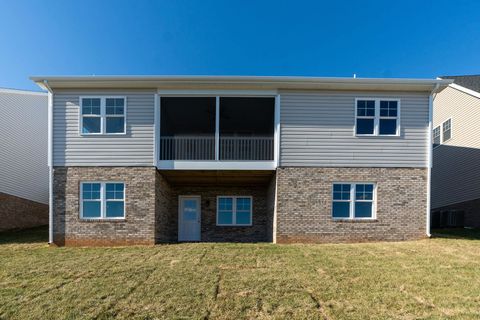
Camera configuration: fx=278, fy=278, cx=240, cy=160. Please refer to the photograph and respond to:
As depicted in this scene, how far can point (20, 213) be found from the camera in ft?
47.2

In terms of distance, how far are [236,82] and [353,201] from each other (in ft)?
19.4

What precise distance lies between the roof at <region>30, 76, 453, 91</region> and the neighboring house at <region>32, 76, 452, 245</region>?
0.04m

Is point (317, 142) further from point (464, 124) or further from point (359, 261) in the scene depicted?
point (464, 124)

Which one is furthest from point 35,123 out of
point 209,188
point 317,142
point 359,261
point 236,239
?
point 359,261

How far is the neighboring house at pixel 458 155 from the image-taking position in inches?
534

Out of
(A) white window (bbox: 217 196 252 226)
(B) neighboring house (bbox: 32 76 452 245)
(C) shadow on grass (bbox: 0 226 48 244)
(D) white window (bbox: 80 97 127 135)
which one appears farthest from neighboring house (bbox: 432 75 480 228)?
(C) shadow on grass (bbox: 0 226 48 244)

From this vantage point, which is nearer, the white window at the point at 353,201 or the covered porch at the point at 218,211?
the white window at the point at 353,201

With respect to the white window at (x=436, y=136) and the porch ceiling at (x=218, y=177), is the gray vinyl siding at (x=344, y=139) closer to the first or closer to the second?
the porch ceiling at (x=218, y=177)

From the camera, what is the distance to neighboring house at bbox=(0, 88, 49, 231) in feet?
46.2

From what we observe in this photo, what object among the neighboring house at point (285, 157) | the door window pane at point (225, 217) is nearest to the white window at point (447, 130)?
the neighboring house at point (285, 157)

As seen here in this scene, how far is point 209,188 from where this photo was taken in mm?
12289

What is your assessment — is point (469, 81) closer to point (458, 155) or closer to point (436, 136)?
point (436, 136)

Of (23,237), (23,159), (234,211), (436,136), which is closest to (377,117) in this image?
(234,211)

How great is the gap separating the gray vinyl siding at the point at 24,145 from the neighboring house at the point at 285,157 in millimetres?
6938
